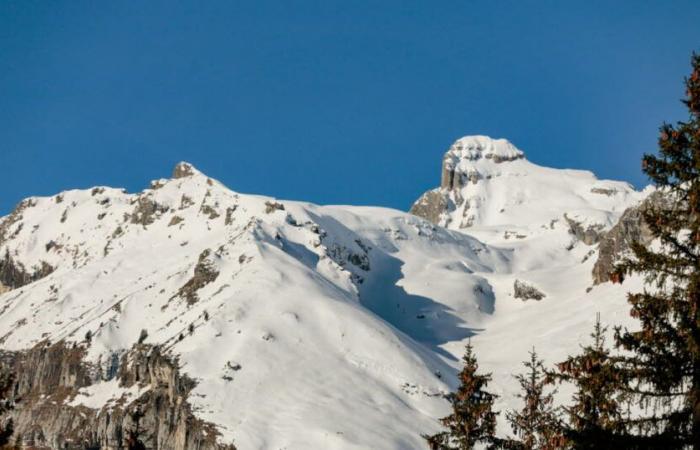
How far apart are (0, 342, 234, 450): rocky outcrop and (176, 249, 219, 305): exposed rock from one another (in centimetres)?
1693

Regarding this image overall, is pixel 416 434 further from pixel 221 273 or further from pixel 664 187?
pixel 664 187

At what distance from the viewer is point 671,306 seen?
1683 centimetres

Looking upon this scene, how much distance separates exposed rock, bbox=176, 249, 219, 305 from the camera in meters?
174

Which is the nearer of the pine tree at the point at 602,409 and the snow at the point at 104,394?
the pine tree at the point at 602,409

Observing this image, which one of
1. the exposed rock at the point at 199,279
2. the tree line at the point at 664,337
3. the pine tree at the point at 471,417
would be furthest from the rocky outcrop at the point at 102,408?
the tree line at the point at 664,337

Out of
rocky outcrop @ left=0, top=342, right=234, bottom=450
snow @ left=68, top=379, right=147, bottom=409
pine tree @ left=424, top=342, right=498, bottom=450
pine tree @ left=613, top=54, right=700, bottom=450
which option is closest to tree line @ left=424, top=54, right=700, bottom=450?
pine tree @ left=613, top=54, right=700, bottom=450

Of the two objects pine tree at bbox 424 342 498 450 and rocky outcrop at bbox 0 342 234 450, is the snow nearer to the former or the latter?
rocky outcrop at bbox 0 342 234 450

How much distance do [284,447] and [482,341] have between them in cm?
8936

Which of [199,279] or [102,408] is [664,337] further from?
[199,279]

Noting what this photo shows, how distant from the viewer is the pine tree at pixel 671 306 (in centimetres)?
1645

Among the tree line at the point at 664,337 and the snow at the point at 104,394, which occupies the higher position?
the snow at the point at 104,394

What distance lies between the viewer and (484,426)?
29.3 meters

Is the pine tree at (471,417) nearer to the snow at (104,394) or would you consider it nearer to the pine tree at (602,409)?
the pine tree at (602,409)

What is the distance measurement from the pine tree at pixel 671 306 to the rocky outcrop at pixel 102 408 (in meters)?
98.1
